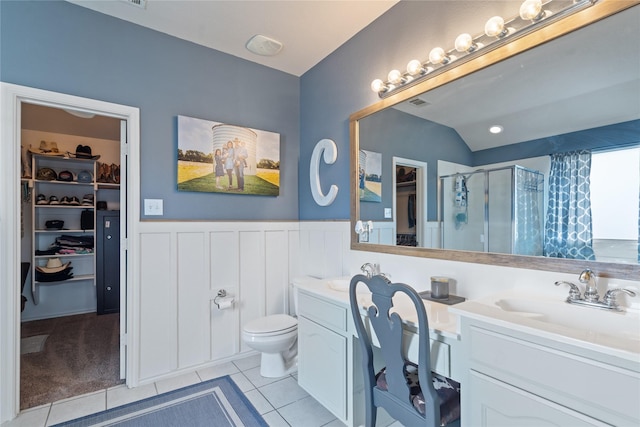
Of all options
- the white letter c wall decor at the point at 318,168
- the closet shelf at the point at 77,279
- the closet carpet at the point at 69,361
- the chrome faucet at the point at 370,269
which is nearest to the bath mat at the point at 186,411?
the closet carpet at the point at 69,361

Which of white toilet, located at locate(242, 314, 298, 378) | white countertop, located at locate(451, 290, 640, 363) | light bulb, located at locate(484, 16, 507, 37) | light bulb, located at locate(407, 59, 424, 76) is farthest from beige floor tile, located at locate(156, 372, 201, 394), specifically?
light bulb, located at locate(484, 16, 507, 37)

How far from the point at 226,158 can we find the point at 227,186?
0.78ft

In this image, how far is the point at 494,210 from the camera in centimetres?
155

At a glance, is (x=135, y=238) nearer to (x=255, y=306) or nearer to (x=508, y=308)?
(x=255, y=306)

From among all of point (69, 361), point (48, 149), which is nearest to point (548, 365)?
point (69, 361)

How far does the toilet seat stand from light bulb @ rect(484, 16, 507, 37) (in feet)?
7.17

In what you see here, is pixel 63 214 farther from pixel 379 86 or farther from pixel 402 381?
pixel 402 381

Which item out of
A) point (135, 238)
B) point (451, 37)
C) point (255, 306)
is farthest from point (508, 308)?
point (135, 238)

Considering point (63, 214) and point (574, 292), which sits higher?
point (63, 214)

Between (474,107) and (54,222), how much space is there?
468cm

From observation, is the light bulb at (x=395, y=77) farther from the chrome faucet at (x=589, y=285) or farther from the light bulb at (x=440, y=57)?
the chrome faucet at (x=589, y=285)

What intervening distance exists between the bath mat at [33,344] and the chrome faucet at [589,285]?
4.01 m

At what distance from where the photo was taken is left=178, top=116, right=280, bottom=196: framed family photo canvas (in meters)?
2.45

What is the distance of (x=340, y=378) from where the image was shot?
173 centimetres
